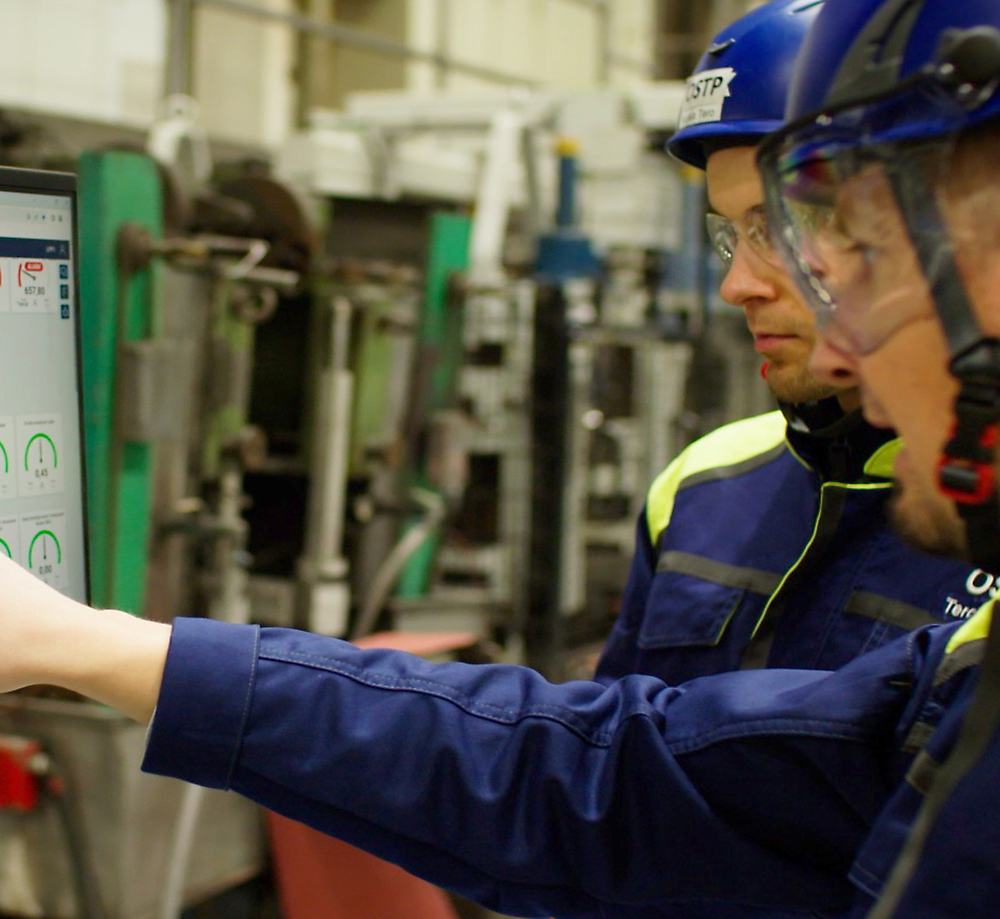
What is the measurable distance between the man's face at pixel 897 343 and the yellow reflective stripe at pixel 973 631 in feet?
0.41

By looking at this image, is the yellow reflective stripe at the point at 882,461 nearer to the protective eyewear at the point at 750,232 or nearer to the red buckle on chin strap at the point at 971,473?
the protective eyewear at the point at 750,232

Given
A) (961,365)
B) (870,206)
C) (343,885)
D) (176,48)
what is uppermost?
(176,48)

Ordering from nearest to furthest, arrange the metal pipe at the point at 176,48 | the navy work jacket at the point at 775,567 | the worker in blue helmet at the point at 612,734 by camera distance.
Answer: the worker in blue helmet at the point at 612,734, the navy work jacket at the point at 775,567, the metal pipe at the point at 176,48

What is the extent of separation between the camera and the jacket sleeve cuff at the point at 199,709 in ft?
3.59

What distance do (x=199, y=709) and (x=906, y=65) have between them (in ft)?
2.58

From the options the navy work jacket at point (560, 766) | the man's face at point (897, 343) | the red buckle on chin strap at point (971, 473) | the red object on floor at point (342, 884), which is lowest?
the red object on floor at point (342, 884)

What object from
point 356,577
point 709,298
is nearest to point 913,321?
point 356,577

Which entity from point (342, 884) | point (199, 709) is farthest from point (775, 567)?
point (342, 884)

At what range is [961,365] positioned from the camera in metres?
0.86

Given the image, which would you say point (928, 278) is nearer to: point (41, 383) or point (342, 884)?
point (41, 383)

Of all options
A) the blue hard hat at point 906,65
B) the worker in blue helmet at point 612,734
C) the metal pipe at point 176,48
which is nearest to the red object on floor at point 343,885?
the worker in blue helmet at point 612,734

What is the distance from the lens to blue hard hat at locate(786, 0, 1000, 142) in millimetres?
853

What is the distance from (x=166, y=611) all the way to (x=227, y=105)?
13.1 feet

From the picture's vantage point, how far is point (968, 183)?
88cm
